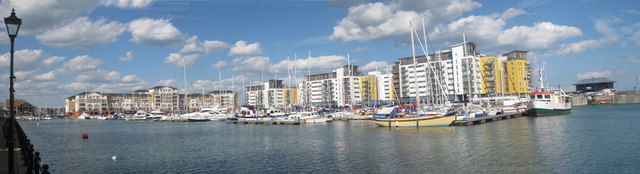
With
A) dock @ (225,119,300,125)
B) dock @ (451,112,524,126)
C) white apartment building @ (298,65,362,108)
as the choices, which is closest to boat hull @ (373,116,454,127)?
dock @ (451,112,524,126)

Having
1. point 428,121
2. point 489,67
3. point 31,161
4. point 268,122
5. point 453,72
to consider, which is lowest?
point 268,122

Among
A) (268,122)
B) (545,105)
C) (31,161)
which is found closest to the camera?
(31,161)

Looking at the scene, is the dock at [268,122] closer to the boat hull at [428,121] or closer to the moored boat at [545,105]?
the boat hull at [428,121]

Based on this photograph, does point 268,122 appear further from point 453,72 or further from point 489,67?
point 489,67

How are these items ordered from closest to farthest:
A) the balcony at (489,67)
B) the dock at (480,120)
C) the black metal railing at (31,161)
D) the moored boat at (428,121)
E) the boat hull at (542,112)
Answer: the black metal railing at (31,161), the moored boat at (428,121), the dock at (480,120), the boat hull at (542,112), the balcony at (489,67)

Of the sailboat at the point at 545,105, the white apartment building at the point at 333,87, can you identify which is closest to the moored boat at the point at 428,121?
the sailboat at the point at 545,105

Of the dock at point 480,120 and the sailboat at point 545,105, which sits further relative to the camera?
the sailboat at point 545,105

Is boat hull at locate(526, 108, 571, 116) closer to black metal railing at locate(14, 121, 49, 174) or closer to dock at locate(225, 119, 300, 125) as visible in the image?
dock at locate(225, 119, 300, 125)

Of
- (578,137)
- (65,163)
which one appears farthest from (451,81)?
(65,163)

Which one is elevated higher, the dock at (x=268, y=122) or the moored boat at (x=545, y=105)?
the moored boat at (x=545, y=105)

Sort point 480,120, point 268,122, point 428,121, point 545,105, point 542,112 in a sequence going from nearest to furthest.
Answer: point 428,121
point 480,120
point 542,112
point 545,105
point 268,122

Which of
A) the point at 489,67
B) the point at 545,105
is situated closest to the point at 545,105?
the point at 545,105

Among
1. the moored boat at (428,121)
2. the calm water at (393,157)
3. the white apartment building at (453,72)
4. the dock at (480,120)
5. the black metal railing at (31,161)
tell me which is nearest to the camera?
the black metal railing at (31,161)

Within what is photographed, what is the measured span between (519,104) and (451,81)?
5398 centimetres
